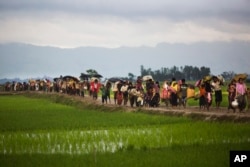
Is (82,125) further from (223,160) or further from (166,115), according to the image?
(223,160)

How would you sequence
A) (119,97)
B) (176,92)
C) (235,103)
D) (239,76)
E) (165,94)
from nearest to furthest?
(235,103), (239,76), (176,92), (165,94), (119,97)

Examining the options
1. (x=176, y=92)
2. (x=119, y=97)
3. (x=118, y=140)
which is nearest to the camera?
(x=118, y=140)

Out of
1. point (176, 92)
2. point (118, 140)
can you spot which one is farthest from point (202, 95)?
point (118, 140)

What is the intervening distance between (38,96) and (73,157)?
46.9 feet

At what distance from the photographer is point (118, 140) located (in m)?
7.96

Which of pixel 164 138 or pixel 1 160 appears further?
pixel 164 138

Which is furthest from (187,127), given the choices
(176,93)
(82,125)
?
(176,93)

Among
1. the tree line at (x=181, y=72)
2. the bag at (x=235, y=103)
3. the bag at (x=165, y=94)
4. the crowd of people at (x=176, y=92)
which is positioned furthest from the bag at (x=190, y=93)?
the tree line at (x=181, y=72)

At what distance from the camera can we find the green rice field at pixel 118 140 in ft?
20.9

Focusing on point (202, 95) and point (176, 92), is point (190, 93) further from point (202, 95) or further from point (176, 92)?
point (202, 95)

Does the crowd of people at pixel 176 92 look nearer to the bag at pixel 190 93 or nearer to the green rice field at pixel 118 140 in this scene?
the bag at pixel 190 93

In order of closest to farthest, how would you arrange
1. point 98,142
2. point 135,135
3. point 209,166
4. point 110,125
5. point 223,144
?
1. point 209,166
2. point 223,144
3. point 98,142
4. point 135,135
5. point 110,125

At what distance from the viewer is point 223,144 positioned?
7.32 m

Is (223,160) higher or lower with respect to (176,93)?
lower
